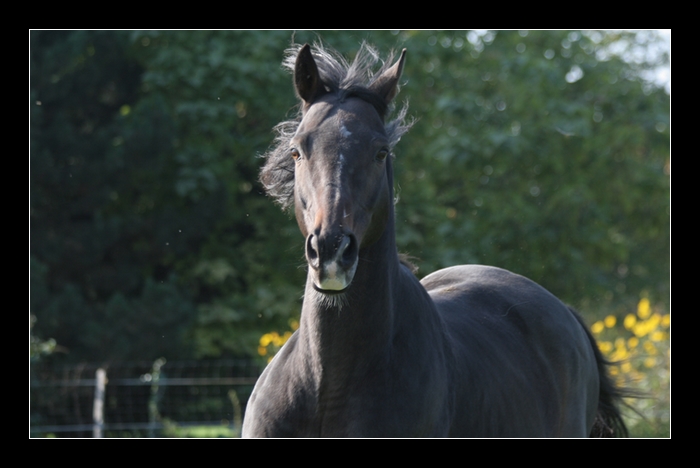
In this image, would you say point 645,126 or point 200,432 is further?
point 645,126

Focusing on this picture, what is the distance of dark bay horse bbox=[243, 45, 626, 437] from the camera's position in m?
3.26

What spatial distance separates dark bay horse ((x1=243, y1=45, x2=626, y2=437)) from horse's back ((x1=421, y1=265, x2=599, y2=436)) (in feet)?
0.05

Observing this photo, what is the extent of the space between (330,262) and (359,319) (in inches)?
26.9

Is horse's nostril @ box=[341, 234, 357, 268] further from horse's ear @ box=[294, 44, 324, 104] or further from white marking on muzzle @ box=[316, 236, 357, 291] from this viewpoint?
horse's ear @ box=[294, 44, 324, 104]

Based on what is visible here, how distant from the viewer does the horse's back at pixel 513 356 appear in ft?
13.3

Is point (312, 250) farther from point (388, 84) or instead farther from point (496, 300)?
point (496, 300)

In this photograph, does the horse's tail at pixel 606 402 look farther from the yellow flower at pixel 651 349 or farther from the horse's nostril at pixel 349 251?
the yellow flower at pixel 651 349

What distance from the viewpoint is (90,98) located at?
41.5ft

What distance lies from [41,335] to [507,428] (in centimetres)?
850

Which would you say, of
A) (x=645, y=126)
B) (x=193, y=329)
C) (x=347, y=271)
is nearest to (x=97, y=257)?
(x=193, y=329)

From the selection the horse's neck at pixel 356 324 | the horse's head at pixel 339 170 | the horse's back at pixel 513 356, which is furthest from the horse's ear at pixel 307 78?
the horse's back at pixel 513 356

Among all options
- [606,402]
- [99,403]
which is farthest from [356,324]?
[99,403]

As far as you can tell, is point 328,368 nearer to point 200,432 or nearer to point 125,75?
A: point 200,432

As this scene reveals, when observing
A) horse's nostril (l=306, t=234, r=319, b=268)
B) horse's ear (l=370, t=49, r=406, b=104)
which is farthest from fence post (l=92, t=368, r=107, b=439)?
horse's nostril (l=306, t=234, r=319, b=268)
